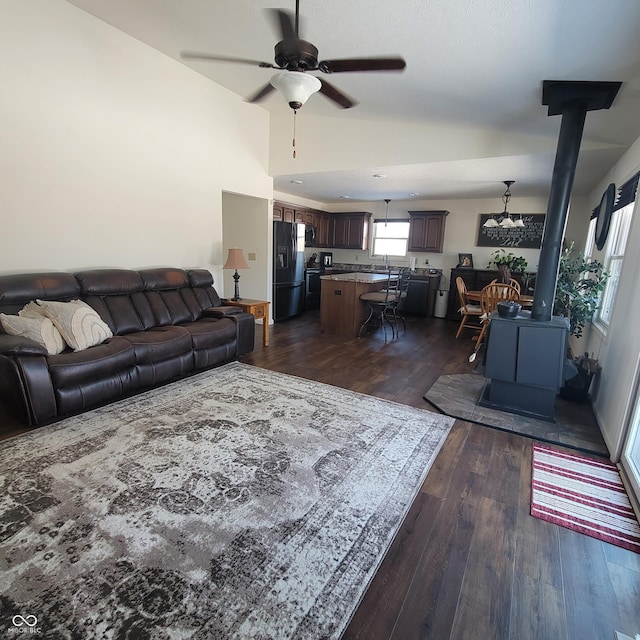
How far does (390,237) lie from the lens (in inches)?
313

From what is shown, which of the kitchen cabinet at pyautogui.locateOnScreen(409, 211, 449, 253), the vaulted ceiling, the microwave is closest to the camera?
the vaulted ceiling

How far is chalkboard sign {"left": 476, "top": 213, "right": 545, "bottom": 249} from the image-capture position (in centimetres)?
645

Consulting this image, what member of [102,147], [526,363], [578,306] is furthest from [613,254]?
[102,147]

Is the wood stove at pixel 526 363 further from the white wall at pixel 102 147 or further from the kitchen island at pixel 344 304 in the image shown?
the white wall at pixel 102 147

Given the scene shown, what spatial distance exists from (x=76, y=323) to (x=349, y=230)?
6.08 metres

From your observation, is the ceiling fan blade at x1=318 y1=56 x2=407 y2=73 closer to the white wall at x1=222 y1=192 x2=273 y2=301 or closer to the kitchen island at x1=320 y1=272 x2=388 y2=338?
the kitchen island at x1=320 y1=272 x2=388 y2=338

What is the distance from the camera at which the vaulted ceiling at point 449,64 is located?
2057 millimetres

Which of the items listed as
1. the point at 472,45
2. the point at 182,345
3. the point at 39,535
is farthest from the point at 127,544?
the point at 472,45

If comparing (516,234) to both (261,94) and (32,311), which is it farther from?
(32,311)

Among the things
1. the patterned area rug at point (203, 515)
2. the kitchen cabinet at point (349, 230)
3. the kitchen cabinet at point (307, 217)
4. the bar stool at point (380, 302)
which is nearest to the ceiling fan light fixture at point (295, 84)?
the patterned area rug at point (203, 515)

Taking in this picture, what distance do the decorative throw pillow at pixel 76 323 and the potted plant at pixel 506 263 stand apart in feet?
17.7

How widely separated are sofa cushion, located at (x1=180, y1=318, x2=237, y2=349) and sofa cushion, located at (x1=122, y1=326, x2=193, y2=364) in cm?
9

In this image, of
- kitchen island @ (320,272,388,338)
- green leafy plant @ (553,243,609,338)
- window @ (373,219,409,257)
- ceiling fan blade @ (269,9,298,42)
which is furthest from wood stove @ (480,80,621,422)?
window @ (373,219,409,257)

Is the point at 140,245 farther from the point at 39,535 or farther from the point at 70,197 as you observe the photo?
the point at 39,535
